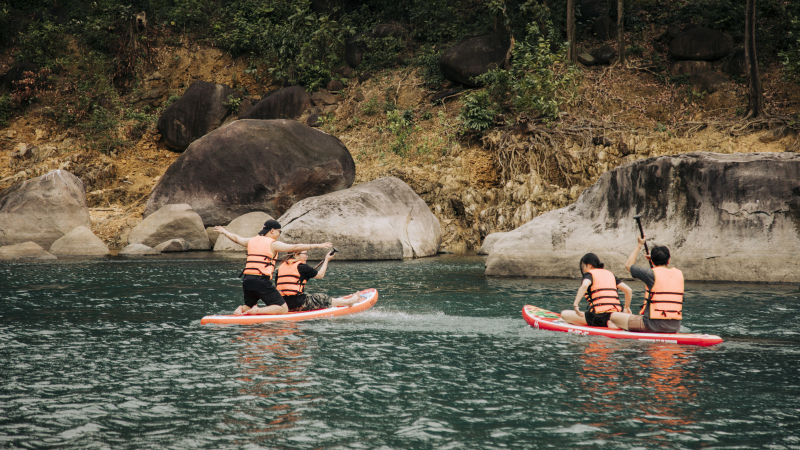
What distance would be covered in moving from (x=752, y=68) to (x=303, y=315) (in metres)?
18.3

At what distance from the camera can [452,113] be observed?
27203 mm

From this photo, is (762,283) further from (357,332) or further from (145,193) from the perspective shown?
(145,193)

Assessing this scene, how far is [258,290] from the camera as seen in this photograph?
934cm

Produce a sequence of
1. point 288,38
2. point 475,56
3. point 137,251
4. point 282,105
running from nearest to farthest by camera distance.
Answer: point 137,251
point 475,56
point 282,105
point 288,38

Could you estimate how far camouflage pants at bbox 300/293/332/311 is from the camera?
995cm

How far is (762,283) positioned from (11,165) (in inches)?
1134

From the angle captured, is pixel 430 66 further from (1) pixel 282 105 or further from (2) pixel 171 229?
(2) pixel 171 229

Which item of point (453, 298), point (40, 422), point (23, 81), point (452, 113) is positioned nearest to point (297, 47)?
point (452, 113)

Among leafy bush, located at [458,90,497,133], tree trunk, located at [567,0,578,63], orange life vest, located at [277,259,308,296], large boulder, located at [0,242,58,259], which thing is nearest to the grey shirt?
orange life vest, located at [277,259,308,296]

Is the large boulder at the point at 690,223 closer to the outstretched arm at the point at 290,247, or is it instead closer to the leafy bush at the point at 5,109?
the outstretched arm at the point at 290,247

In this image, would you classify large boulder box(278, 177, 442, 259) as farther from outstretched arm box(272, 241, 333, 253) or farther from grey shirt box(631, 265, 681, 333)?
grey shirt box(631, 265, 681, 333)

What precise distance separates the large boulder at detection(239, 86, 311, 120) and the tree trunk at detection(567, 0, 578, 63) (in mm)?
11781

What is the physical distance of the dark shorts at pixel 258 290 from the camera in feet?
30.7

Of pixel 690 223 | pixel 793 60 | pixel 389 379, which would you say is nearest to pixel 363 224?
pixel 690 223
